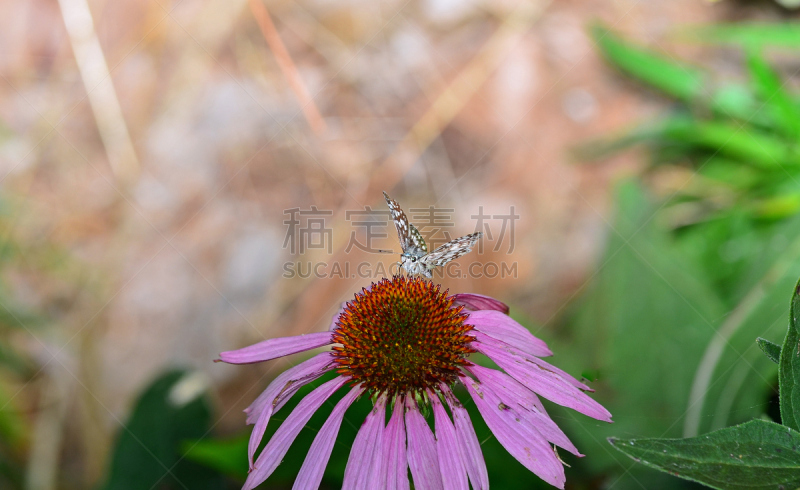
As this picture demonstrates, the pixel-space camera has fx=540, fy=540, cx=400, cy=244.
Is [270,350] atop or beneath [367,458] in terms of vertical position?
atop

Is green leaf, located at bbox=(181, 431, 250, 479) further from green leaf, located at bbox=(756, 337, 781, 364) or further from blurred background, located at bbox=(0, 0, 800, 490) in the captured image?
green leaf, located at bbox=(756, 337, 781, 364)

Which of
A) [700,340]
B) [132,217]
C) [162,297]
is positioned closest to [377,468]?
[700,340]

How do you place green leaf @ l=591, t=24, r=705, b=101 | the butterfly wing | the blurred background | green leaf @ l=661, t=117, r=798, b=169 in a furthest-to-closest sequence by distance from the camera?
green leaf @ l=591, t=24, r=705, b=101 < green leaf @ l=661, t=117, r=798, b=169 < the blurred background < the butterfly wing

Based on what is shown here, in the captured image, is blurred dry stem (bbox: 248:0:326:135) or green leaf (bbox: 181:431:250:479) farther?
blurred dry stem (bbox: 248:0:326:135)

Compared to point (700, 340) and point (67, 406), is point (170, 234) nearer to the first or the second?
point (67, 406)

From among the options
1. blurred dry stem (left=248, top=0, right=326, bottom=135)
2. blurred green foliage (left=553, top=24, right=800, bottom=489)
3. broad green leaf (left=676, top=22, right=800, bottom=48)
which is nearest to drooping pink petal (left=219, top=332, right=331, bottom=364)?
blurred green foliage (left=553, top=24, right=800, bottom=489)

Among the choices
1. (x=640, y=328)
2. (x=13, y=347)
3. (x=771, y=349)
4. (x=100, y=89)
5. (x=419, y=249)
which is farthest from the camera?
(x=100, y=89)

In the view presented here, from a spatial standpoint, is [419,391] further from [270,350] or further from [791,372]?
[791,372]

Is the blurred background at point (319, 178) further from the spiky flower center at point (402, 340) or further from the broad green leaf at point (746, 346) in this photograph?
the spiky flower center at point (402, 340)

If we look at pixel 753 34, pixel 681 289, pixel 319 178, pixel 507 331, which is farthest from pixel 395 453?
pixel 753 34
